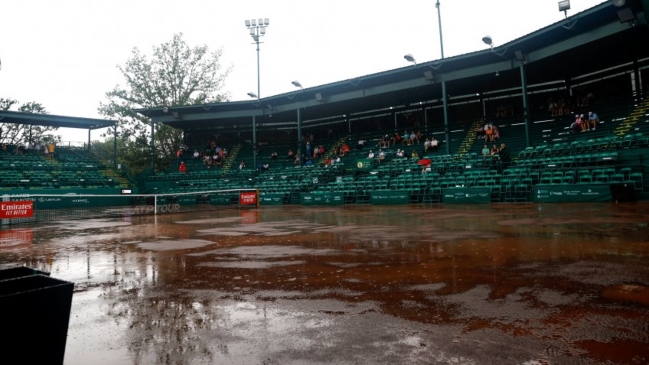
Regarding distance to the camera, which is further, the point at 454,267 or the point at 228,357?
the point at 454,267

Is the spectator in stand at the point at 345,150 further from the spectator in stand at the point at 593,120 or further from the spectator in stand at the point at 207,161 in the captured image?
the spectator in stand at the point at 593,120

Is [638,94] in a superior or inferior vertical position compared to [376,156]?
superior

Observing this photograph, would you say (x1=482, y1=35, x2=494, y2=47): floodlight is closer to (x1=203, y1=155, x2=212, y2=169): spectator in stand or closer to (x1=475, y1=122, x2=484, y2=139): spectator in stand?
(x1=475, y1=122, x2=484, y2=139): spectator in stand

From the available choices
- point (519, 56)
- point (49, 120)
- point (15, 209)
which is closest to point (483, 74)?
point (519, 56)

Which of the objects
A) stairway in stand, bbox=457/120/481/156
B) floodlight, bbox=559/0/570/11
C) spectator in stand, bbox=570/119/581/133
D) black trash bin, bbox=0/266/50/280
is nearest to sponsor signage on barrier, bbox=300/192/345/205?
stairway in stand, bbox=457/120/481/156

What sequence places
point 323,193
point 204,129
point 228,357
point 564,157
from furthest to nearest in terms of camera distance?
point 204,129
point 323,193
point 564,157
point 228,357

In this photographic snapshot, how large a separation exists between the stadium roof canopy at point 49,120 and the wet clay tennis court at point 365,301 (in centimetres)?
3324

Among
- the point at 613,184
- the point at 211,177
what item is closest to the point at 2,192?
the point at 211,177

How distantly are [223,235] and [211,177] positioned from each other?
Answer: 90.2 ft

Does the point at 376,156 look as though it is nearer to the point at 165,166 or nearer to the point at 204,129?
the point at 204,129

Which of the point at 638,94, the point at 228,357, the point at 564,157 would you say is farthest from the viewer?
the point at 638,94

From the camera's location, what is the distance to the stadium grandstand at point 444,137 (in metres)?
19.7

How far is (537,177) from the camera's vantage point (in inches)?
791

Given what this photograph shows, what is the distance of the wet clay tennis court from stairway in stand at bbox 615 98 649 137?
56.5 ft
